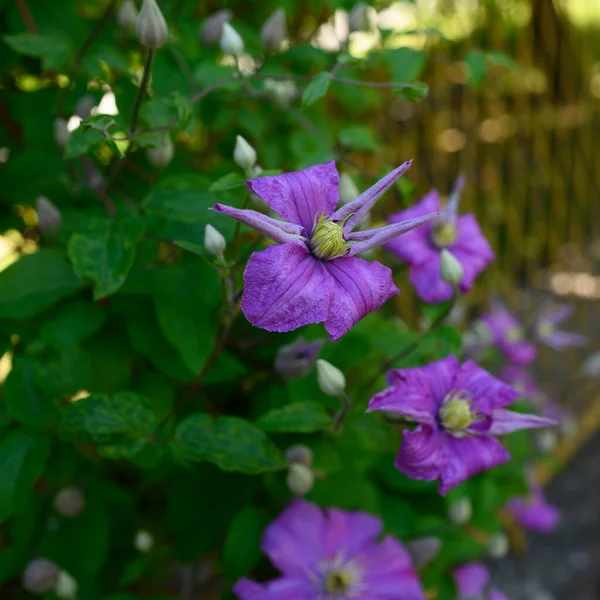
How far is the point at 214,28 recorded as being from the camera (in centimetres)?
80

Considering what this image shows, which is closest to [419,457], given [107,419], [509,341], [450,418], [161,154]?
[450,418]

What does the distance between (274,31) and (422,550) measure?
63 centimetres

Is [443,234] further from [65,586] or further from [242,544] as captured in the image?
[65,586]

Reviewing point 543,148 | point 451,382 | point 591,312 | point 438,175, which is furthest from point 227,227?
point 591,312

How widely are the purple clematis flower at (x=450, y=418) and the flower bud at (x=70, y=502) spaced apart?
0.38 metres

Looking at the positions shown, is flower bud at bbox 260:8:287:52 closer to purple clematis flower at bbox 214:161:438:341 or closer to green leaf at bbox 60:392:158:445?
purple clematis flower at bbox 214:161:438:341

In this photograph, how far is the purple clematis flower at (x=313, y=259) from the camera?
46 cm

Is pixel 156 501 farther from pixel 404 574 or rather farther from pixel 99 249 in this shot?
pixel 99 249

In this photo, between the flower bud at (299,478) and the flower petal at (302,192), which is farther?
the flower bud at (299,478)

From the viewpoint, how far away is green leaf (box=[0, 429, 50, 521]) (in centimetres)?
58

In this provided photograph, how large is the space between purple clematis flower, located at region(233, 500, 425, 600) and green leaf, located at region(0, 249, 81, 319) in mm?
333

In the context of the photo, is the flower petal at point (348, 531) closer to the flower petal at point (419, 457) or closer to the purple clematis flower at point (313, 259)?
the flower petal at point (419, 457)

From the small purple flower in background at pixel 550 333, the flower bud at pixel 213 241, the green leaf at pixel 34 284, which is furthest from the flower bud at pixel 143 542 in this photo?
the small purple flower in background at pixel 550 333

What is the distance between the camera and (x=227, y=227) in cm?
60
